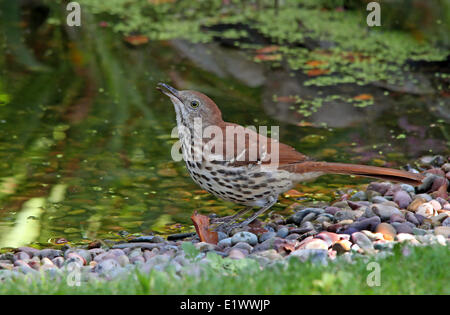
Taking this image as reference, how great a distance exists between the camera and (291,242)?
472cm

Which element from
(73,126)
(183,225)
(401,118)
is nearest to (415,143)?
(401,118)

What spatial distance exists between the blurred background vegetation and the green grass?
1465 mm

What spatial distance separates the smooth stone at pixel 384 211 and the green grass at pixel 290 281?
3.76ft

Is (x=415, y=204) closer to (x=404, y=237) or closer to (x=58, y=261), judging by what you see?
(x=404, y=237)

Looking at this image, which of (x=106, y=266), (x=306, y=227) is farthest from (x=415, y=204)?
(x=106, y=266)

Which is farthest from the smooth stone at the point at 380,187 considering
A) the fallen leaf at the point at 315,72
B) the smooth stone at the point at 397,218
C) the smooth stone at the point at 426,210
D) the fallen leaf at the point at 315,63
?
the fallen leaf at the point at 315,63

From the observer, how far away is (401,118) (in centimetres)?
762

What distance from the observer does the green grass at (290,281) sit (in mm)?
3545

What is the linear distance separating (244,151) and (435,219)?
1.40m

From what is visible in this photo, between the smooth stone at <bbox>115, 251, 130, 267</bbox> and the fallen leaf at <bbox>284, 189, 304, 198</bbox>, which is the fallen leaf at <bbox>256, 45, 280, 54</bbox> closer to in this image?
the fallen leaf at <bbox>284, 189, 304, 198</bbox>

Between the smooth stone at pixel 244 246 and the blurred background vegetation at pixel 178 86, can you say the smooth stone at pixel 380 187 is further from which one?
the smooth stone at pixel 244 246

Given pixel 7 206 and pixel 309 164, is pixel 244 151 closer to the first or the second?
pixel 309 164

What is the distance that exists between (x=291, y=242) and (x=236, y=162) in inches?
24.6
